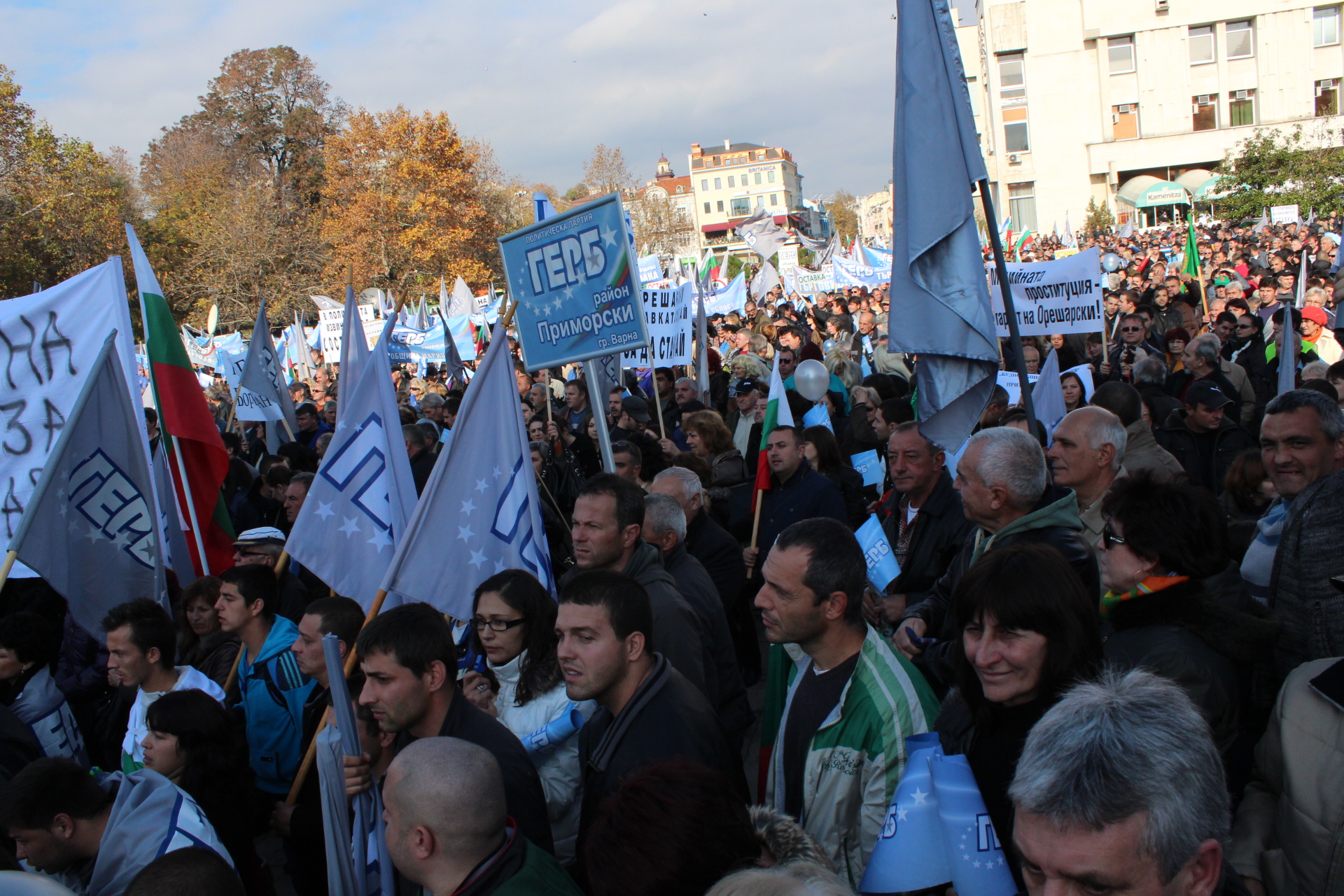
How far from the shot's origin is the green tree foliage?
37.8 meters

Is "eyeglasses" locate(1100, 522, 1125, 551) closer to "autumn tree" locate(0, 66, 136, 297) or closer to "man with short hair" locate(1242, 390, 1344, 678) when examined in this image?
"man with short hair" locate(1242, 390, 1344, 678)

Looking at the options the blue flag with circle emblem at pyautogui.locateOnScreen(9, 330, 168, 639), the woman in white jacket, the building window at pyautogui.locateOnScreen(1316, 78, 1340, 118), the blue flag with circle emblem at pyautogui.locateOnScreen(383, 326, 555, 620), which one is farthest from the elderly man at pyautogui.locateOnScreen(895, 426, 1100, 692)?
the building window at pyautogui.locateOnScreen(1316, 78, 1340, 118)

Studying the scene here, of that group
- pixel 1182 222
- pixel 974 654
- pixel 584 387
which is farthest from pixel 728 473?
pixel 1182 222

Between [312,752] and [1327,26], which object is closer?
[312,752]

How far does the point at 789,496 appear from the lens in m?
5.69

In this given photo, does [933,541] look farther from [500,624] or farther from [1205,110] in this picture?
[1205,110]

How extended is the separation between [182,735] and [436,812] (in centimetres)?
166

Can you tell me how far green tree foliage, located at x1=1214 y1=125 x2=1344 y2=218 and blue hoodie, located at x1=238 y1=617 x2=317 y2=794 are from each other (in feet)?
139

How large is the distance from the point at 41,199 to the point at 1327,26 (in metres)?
65.1

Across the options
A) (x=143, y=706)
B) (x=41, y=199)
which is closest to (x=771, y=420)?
(x=143, y=706)

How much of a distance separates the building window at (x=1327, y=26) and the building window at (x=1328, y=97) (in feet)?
7.66

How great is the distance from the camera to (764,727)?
3262 mm

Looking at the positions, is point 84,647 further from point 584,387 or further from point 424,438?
point 584,387

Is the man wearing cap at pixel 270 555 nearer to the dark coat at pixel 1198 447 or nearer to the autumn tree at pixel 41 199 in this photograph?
the dark coat at pixel 1198 447
